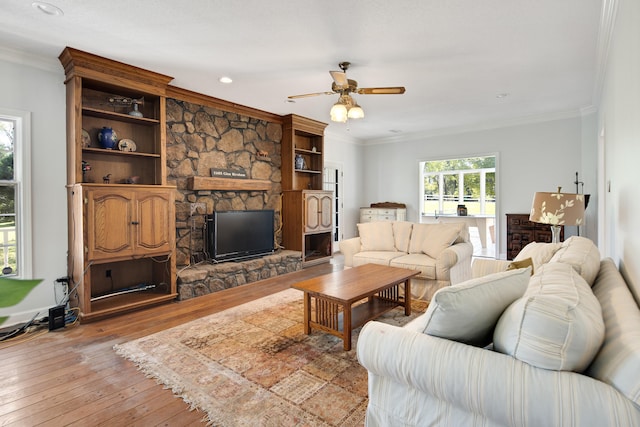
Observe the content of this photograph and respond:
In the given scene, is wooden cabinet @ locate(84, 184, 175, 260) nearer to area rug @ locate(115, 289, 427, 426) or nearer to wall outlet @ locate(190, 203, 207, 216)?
wall outlet @ locate(190, 203, 207, 216)

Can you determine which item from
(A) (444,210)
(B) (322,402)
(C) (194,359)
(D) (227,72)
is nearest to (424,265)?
(B) (322,402)

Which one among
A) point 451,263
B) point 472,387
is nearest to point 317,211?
point 451,263


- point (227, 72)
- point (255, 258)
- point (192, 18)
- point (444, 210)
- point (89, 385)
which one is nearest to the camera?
point (89, 385)

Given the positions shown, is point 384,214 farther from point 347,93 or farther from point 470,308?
point 470,308

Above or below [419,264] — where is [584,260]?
above

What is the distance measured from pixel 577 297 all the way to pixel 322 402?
1.46 m

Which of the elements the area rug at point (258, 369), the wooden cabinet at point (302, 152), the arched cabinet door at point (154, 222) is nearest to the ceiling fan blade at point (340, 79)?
the arched cabinet door at point (154, 222)

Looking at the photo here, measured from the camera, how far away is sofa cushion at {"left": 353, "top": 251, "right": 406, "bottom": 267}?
13.8ft

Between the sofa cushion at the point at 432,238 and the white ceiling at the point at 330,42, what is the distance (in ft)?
6.04

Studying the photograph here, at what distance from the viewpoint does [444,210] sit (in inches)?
297

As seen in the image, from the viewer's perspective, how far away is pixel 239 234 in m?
4.89

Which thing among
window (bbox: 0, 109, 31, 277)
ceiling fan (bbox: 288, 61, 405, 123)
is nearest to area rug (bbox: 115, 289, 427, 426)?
window (bbox: 0, 109, 31, 277)

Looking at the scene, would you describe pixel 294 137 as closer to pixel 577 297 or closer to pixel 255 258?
pixel 255 258

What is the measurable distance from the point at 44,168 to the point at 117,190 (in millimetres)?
766
